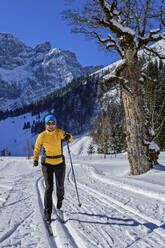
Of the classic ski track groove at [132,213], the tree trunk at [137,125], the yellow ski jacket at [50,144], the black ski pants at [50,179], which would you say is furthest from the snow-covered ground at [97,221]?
the tree trunk at [137,125]

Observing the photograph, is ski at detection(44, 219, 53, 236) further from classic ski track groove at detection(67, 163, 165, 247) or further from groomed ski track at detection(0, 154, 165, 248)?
classic ski track groove at detection(67, 163, 165, 247)

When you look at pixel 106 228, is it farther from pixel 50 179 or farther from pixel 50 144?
pixel 50 144

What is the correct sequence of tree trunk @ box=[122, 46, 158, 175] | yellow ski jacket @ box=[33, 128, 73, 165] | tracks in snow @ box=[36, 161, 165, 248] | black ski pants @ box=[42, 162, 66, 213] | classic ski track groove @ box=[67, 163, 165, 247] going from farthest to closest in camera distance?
tree trunk @ box=[122, 46, 158, 175] → yellow ski jacket @ box=[33, 128, 73, 165] → black ski pants @ box=[42, 162, 66, 213] → classic ski track groove @ box=[67, 163, 165, 247] → tracks in snow @ box=[36, 161, 165, 248]

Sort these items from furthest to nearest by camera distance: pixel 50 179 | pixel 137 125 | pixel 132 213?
pixel 137 125 < pixel 50 179 < pixel 132 213

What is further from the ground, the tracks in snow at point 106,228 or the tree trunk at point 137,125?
the tree trunk at point 137,125

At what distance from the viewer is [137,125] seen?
20.5 ft

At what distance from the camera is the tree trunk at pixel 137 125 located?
6195 mm

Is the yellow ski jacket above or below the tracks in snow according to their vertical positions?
above

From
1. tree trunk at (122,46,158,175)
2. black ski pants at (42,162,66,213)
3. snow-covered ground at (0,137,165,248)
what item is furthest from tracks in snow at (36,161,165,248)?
tree trunk at (122,46,158,175)

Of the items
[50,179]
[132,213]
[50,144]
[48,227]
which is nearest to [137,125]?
[132,213]

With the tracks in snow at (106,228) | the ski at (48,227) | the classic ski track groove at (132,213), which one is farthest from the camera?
the ski at (48,227)

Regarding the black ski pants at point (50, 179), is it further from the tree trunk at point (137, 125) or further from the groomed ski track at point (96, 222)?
the tree trunk at point (137, 125)

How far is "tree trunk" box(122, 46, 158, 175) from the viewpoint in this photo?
6.20 meters

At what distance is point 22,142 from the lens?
12850 centimetres
